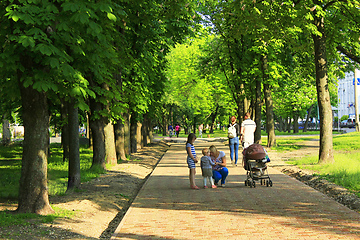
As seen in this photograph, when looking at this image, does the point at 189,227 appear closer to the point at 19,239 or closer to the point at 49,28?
the point at 19,239

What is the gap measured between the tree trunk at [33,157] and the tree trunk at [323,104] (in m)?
10.9

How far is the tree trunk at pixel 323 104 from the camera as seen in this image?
54.5ft

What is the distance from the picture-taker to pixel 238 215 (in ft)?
27.8

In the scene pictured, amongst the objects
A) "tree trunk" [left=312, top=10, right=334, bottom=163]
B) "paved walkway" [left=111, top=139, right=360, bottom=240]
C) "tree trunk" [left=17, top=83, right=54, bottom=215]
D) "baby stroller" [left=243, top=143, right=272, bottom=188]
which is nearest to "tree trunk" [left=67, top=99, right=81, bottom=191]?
"paved walkway" [left=111, top=139, right=360, bottom=240]

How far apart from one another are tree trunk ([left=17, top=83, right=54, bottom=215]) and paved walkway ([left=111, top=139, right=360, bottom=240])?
1782 mm

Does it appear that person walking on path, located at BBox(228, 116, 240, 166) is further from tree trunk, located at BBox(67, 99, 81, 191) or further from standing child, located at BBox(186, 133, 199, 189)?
tree trunk, located at BBox(67, 99, 81, 191)

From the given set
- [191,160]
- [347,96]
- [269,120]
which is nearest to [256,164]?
[191,160]

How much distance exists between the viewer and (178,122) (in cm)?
7675

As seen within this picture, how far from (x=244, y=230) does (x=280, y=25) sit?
468 inches

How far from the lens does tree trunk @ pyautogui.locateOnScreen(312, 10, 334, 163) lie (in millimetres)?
16609

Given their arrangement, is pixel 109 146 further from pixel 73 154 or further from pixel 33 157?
pixel 33 157

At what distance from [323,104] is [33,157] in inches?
447

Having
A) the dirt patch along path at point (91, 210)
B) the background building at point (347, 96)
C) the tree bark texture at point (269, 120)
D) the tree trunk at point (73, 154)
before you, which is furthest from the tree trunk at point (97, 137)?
the background building at point (347, 96)

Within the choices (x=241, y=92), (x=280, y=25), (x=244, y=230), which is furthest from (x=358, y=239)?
(x=241, y=92)
